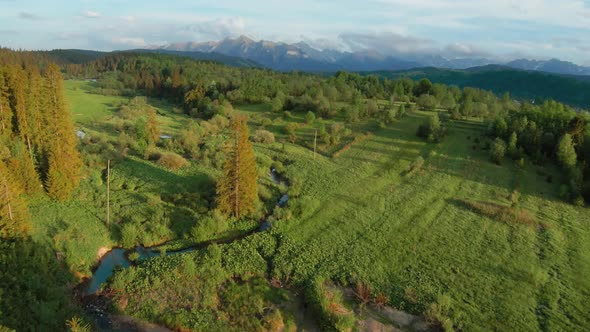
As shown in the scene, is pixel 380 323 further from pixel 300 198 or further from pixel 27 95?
pixel 27 95

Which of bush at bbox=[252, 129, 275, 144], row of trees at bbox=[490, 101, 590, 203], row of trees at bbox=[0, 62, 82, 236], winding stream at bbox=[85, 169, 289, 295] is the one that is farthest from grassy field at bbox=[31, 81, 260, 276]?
row of trees at bbox=[490, 101, 590, 203]

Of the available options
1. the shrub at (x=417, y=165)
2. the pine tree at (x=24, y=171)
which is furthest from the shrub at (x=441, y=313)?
the pine tree at (x=24, y=171)

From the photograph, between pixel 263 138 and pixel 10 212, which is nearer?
pixel 10 212

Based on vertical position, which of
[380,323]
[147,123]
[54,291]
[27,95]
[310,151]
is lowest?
[380,323]

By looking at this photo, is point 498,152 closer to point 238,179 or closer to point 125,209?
point 238,179

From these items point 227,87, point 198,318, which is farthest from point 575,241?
point 227,87

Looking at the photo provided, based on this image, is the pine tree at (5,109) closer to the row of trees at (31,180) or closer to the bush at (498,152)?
the row of trees at (31,180)

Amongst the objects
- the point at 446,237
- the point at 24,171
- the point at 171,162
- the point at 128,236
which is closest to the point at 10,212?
the point at 128,236
